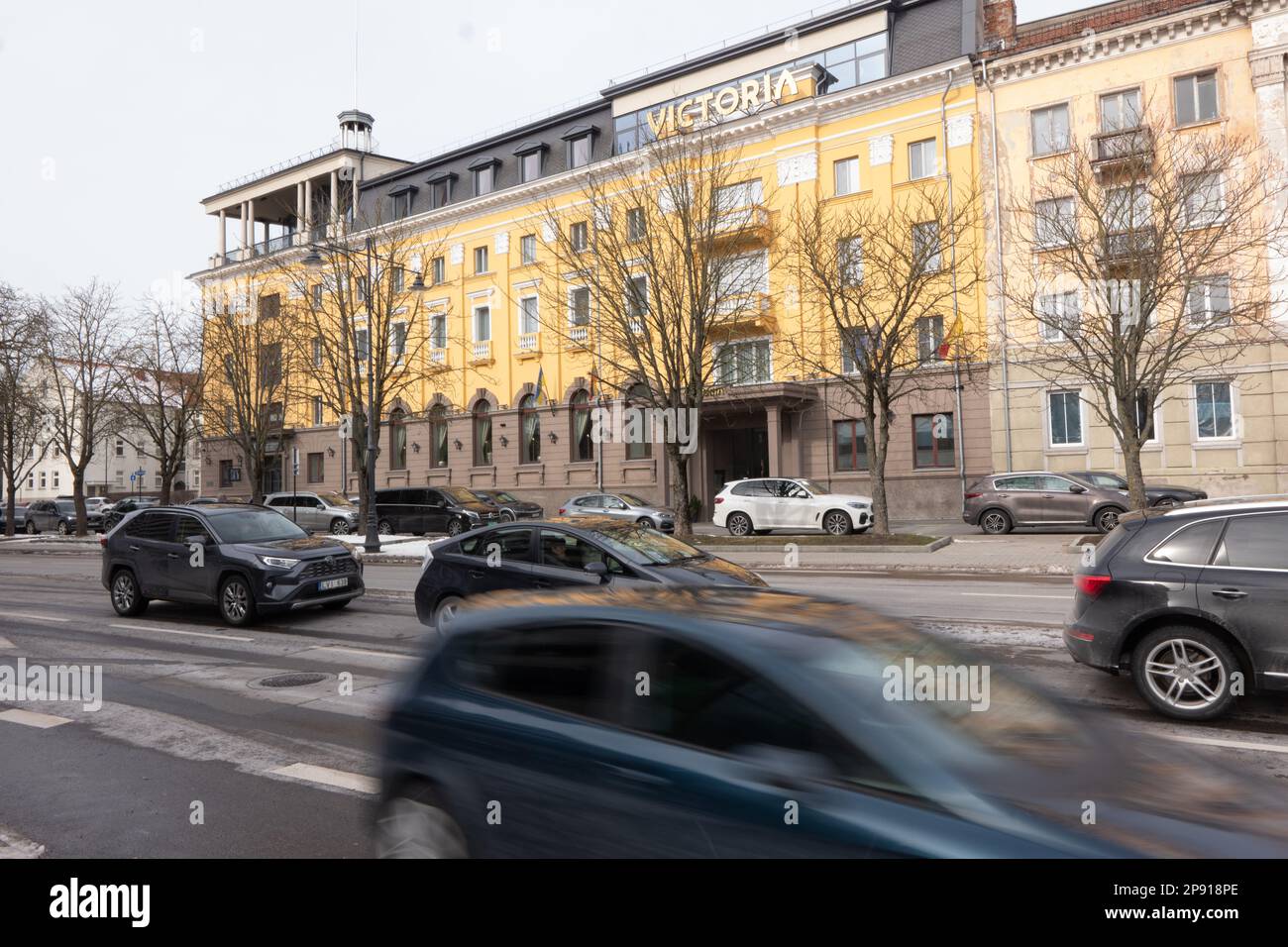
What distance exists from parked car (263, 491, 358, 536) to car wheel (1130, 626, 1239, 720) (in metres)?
30.5

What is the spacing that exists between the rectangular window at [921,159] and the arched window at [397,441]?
27867 mm

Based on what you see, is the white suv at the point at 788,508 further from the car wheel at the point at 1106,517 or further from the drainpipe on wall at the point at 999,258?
the drainpipe on wall at the point at 999,258

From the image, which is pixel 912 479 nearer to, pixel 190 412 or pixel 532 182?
pixel 532 182

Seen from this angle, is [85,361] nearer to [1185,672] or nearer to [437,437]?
[437,437]

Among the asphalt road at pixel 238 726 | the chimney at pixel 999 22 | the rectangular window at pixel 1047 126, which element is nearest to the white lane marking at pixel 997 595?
the asphalt road at pixel 238 726

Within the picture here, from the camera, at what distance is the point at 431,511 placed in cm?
3162

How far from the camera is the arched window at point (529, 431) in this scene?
40.2 m

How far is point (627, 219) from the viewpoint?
2556 centimetres

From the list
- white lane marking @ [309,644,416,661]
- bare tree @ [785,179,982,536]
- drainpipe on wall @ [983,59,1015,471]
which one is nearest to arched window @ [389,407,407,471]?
bare tree @ [785,179,982,536]

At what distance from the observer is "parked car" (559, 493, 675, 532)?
26.8m

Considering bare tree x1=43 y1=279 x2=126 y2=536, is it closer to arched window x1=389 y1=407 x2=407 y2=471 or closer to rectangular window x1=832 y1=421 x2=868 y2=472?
arched window x1=389 y1=407 x2=407 y2=471

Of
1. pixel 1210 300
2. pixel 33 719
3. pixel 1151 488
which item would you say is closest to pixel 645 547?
pixel 33 719

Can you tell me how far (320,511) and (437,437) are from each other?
35.5ft
